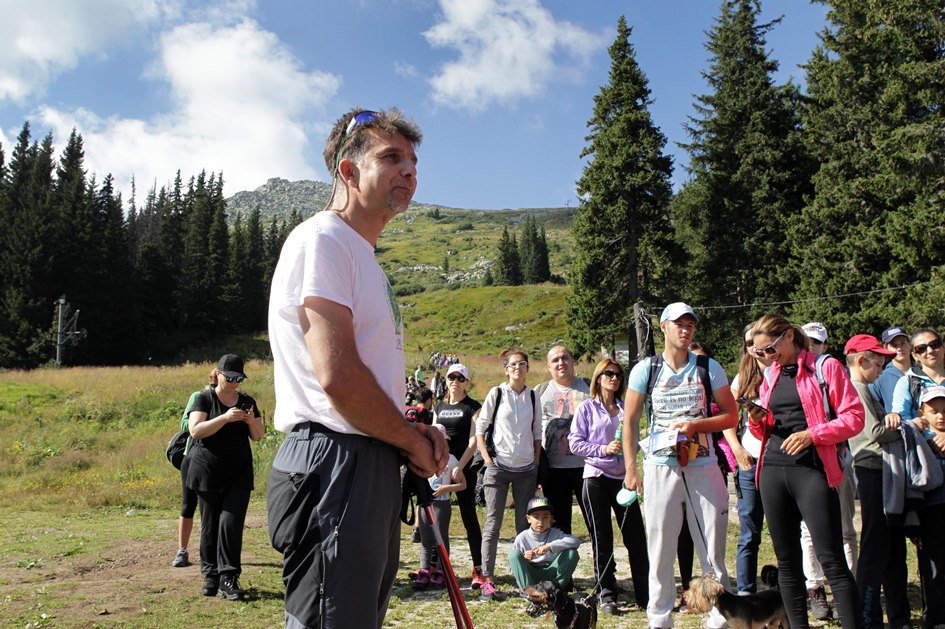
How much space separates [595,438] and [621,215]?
31496 millimetres

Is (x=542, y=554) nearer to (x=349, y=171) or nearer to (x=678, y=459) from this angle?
(x=678, y=459)

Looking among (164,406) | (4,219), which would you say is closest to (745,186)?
(164,406)

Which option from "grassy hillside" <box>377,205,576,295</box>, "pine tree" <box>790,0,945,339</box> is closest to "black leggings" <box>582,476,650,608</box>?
"pine tree" <box>790,0,945,339</box>

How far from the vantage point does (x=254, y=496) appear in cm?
1323

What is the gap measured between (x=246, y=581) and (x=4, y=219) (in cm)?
6583

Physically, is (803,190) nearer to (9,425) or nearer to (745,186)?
(745,186)

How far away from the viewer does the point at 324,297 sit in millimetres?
1907

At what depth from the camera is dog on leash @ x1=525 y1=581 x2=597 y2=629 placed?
182 inches

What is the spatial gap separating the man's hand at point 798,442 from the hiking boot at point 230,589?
181 inches

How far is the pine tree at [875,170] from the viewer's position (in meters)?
21.8

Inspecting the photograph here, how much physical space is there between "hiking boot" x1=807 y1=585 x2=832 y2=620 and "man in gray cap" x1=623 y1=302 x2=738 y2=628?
110cm

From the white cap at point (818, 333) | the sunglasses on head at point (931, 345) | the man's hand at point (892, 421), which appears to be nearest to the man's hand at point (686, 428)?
the man's hand at point (892, 421)

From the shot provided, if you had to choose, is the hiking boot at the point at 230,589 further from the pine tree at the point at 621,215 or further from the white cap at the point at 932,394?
the pine tree at the point at 621,215

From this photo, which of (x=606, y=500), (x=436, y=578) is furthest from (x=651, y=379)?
(x=436, y=578)
